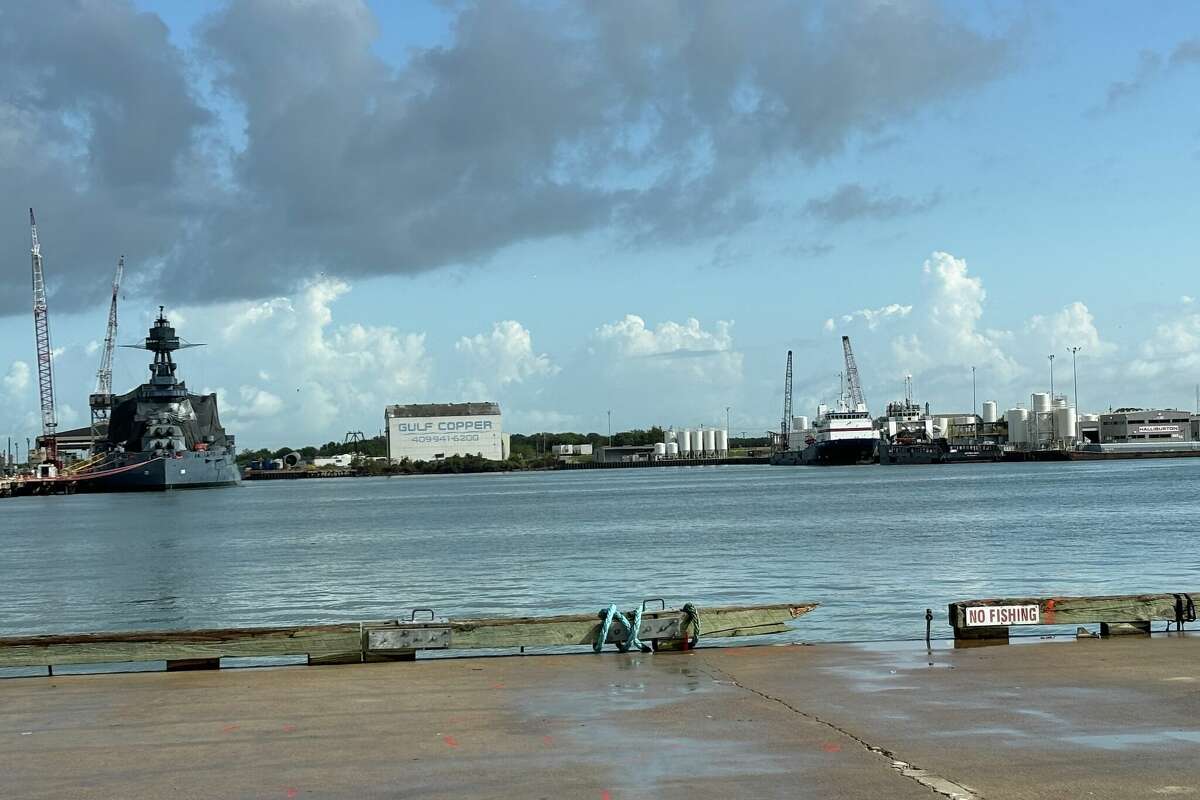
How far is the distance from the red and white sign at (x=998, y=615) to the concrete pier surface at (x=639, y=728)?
2.67 feet

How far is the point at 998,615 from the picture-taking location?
19.5 meters

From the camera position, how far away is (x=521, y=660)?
1866cm

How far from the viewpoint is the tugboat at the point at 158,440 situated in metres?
167

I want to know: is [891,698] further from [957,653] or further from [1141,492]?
[1141,492]

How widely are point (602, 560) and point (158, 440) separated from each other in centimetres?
13002

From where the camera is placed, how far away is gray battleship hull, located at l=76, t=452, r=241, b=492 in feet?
547

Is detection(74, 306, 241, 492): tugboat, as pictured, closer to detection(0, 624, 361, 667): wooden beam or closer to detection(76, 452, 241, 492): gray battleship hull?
detection(76, 452, 241, 492): gray battleship hull

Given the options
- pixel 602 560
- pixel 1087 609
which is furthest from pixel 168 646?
pixel 602 560

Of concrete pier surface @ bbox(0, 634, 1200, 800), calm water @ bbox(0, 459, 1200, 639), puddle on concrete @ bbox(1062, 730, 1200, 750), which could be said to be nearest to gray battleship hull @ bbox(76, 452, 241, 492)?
calm water @ bbox(0, 459, 1200, 639)

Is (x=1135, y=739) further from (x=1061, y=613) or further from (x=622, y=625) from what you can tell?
(x=622, y=625)

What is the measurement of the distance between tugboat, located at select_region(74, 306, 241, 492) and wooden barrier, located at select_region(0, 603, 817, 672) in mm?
154925

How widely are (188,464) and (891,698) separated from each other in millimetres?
165841

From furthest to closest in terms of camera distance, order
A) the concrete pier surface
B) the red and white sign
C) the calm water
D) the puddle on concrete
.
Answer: the calm water, the red and white sign, the puddle on concrete, the concrete pier surface

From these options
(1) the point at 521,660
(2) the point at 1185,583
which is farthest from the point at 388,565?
(1) the point at 521,660
